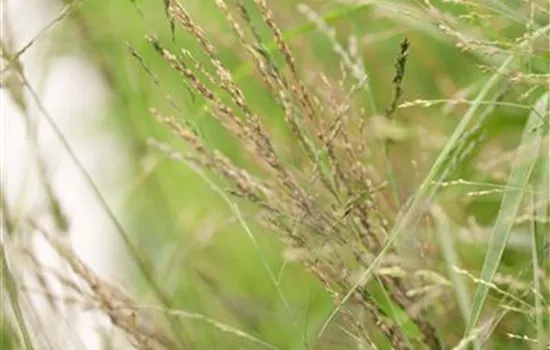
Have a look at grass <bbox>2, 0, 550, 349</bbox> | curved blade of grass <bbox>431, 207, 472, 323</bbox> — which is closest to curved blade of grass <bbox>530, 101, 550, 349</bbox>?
grass <bbox>2, 0, 550, 349</bbox>

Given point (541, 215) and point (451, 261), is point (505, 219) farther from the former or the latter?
point (451, 261)

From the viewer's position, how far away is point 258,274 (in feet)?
10.1

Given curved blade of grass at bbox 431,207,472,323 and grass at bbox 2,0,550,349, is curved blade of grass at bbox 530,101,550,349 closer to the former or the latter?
grass at bbox 2,0,550,349

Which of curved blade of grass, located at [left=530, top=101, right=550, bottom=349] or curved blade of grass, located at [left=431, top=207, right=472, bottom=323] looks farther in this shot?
curved blade of grass, located at [left=431, top=207, right=472, bottom=323]

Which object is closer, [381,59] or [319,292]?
[319,292]

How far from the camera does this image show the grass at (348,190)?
1.59 metres

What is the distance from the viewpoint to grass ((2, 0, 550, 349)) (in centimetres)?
159

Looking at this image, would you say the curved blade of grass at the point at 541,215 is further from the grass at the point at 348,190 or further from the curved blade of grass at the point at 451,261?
the curved blade of grass at the point at 451,261

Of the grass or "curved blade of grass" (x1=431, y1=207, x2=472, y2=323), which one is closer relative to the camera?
the grass

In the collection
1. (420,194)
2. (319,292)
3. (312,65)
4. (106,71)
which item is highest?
(106,71)

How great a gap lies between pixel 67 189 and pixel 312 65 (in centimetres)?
123

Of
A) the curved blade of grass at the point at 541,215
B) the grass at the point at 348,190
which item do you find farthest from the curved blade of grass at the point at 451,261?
the curved blade of grass at the point at 541,215

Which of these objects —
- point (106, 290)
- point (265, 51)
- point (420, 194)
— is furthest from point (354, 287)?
point (106, 290)

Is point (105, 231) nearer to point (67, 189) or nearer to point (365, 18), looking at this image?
point (67, 189)
